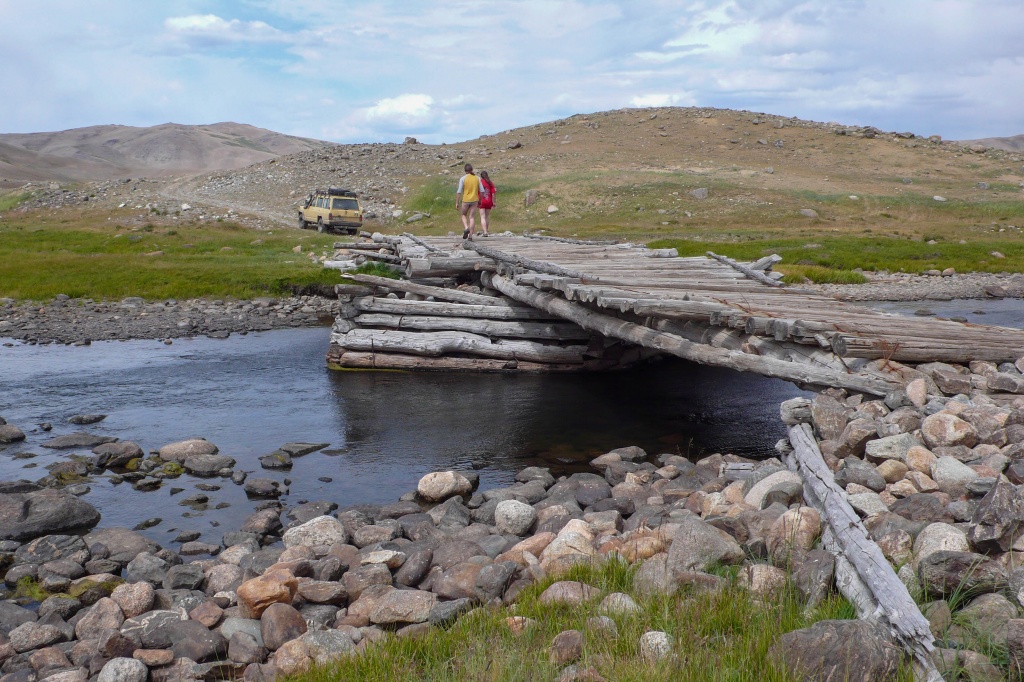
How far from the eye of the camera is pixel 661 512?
7.15 meters

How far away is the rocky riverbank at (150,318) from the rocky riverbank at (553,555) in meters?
10.5

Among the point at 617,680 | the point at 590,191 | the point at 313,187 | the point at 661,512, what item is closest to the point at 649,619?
the point at 617,680

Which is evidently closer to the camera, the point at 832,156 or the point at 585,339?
the point at 585,339

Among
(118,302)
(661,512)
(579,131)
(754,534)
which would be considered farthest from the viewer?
(579,131)

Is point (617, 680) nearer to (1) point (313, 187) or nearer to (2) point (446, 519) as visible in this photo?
(2) point (446, 519)

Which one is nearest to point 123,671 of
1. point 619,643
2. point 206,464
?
point 619,643

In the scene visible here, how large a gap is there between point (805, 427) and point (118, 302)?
67.4 feet

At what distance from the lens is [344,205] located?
39.2m

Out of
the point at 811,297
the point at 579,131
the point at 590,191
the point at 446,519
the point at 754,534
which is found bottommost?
the point at 446,519

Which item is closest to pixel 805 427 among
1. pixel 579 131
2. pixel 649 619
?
pixel 649 619

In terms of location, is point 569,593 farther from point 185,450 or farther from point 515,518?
point 185,450

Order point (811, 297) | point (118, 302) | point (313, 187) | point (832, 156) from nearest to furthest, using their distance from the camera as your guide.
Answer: point (811, 297) < point (118, 302) < point (313, 187) < point (832, 156)

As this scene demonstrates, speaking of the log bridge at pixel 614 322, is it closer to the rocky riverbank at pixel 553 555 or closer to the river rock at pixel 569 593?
the rocky riverbank at pixel 553 555

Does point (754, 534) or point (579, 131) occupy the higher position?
point (579, 131)
